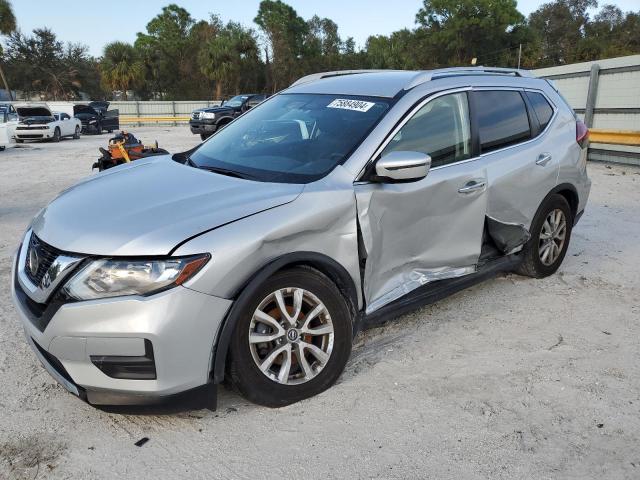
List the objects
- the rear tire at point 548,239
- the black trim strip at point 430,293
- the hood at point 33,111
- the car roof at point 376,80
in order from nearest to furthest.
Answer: the black trim strip at point 430,293, the car roof at point 376,80, the rear tire at point 548,239, the hood at point 33,111

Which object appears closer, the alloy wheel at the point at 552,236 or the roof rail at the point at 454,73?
the roof rail at the point at 454,73

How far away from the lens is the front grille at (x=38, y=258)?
264 cm

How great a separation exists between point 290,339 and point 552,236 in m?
2.95

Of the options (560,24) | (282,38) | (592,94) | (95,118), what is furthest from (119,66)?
(560,24)

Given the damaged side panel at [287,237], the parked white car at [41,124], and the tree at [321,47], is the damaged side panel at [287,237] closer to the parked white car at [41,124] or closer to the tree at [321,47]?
the parked white car at [41,124]

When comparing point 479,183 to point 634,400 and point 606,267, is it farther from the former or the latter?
point 606,267

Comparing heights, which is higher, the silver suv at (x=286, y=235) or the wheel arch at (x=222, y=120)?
the wheel arch at (x=222, y=120)

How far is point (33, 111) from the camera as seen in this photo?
880 inches

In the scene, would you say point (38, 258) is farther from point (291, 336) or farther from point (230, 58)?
point (230, 58)

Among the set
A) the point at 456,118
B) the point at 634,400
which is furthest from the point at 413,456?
the point at 456,118

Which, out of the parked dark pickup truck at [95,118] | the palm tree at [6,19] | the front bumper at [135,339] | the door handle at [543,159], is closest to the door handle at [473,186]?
the door handle at [543,159]

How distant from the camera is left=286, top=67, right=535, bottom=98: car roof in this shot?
3.65m

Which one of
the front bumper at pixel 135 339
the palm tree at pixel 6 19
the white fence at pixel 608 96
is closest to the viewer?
the front bumper at pixel 135 339

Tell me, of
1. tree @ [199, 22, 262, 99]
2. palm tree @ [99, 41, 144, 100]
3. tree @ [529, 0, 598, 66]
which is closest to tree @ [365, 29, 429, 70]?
tree @ [529, 0, 598, 66]
